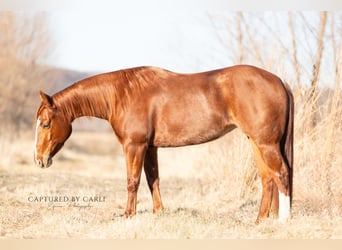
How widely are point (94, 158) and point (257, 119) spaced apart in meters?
Result: 13.1

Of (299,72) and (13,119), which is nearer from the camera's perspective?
(299,72)

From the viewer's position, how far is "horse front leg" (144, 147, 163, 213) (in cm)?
565

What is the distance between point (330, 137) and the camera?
238 inches

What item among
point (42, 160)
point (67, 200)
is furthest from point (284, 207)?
point (67, 200)

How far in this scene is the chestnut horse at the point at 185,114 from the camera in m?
5.20

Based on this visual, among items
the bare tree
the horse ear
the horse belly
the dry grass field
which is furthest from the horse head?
the bare tree

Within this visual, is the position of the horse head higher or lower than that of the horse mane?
lower

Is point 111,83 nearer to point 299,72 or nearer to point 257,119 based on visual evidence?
point 257,119

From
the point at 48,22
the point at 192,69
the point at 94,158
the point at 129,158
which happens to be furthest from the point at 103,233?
the point at 94,158

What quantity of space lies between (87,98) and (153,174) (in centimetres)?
108

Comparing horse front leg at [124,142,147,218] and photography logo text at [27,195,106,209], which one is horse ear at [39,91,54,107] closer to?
horse front leg at [124,142,147,218]

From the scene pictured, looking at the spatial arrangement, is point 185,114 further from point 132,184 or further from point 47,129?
point 47,129

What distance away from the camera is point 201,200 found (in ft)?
23.5

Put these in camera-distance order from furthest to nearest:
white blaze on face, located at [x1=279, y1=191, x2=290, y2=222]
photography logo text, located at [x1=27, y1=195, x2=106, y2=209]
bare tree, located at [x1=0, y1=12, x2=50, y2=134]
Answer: bare tree, located at [x1=0, y1=12, x2=50, y2=134] → photography logo text, located at [x1=27, y1=195, x2=106, y2=209] → white blaze on face, located at [x1=279, y1=191, x2=290, y2=222]
